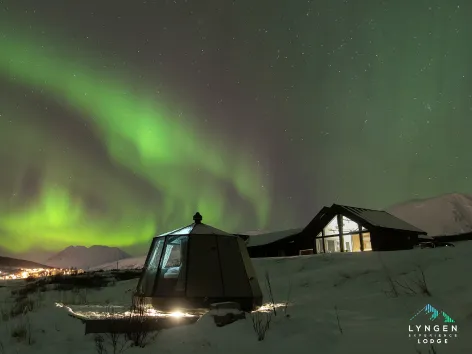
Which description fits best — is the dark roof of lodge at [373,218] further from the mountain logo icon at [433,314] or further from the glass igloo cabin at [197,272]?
the mountain logo icon at [433,314]

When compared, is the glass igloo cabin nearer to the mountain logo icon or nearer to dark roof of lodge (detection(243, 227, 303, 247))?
the mountain logo icon

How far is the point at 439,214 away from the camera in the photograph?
153375 mm

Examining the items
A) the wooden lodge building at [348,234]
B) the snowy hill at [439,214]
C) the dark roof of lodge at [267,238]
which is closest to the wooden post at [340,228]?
the wooden lodge building at [348,234]

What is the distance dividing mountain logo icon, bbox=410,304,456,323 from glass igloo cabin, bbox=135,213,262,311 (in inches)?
173

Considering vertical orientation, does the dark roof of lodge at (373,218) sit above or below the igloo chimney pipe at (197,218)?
above

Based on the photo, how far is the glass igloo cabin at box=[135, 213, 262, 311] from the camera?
9961 mm

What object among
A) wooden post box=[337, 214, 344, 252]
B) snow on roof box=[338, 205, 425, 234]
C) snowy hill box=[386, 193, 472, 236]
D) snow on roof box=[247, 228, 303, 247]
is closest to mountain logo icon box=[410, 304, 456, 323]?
snow on roof box=[338, 205, 425, 234]

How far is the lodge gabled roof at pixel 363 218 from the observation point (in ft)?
99.6

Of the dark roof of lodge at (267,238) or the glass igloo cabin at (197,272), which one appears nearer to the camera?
the glass igloo cabin at (197,272)

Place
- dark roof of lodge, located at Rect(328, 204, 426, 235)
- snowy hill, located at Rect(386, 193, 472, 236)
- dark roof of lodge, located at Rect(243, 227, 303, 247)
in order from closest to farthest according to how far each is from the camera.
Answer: dark roof of lodge, located at Rect(328, 204, 426, 235) → dark roof of lodge, located at Rect(243, 227, 303, 247) → snowy hill, located at Rect(386, 193, 472, 236)

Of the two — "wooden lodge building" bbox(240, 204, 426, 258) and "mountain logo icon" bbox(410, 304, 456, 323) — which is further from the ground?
"wooden lodge building" bbox(240, 204, 426, 258)

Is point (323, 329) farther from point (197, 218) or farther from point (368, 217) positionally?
point (368, 217)

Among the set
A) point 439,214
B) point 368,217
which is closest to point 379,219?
point 368,217

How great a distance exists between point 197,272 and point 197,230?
1379 mm
